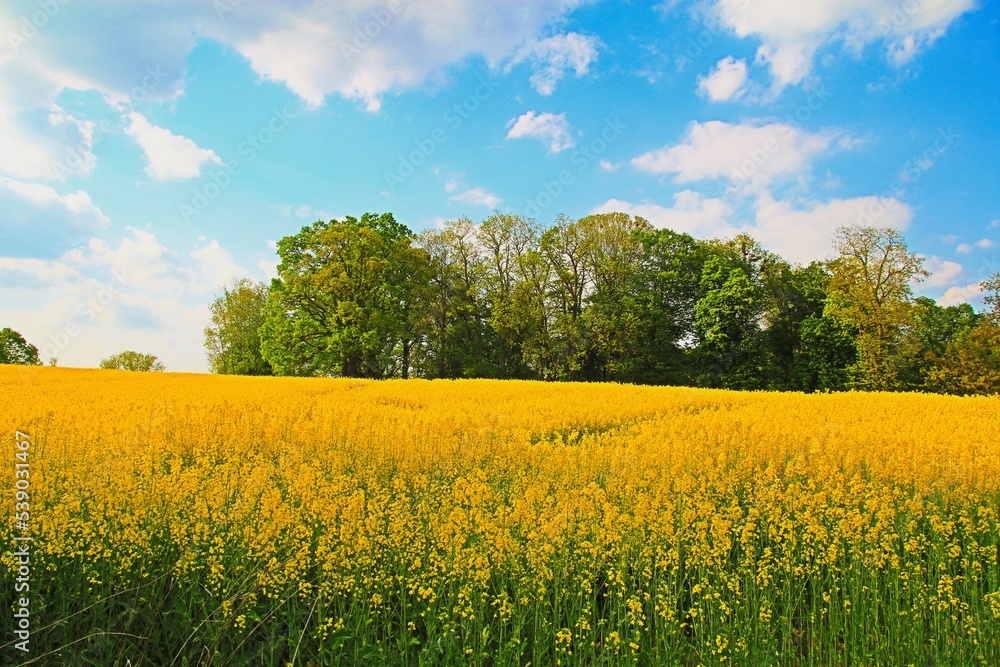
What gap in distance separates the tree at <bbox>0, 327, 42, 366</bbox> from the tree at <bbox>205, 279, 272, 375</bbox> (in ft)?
45.7

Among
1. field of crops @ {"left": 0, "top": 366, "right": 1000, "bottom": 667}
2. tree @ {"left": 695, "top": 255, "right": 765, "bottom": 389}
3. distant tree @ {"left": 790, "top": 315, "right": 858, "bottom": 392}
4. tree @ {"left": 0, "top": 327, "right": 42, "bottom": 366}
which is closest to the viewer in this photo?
Result: field of crops @ {"left": 0, "top": 366, "right": 1000, "bottom": 667}

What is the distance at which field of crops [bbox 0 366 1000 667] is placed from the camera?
3.58 metres

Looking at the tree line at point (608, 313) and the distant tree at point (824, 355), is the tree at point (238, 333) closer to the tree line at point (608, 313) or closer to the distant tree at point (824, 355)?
the tree line at point (608, 313)

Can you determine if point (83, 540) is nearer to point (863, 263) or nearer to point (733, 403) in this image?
point (733, 403)

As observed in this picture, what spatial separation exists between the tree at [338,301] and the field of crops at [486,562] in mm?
28137

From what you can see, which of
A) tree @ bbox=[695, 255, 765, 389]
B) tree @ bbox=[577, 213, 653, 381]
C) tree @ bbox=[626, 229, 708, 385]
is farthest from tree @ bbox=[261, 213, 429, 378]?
tree @ bbox=[695, 255, 765, 389]

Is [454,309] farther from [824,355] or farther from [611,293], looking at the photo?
[824,355]

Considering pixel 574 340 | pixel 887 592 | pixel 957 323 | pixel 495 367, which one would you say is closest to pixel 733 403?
pixel 887 592

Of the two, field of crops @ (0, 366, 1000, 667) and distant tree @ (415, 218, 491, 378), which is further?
distant tree @ (415, 218, 491, 378)

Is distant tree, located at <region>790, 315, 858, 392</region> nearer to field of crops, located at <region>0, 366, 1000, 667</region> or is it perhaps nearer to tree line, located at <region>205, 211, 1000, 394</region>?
tree line, located at <region>205, 211, 1000, 394</region>

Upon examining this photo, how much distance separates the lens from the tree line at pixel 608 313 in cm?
3509

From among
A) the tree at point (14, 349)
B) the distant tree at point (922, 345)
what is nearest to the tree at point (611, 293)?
the distant tree at point (922, 345)

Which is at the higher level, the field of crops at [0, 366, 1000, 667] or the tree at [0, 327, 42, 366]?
the tree at [0, 327, 42, 366]

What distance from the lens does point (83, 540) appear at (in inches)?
161
